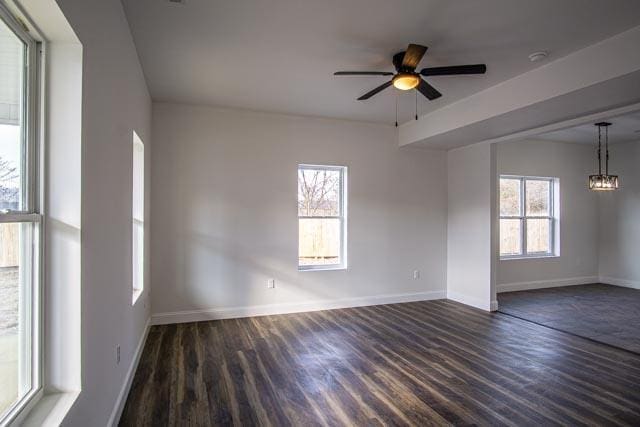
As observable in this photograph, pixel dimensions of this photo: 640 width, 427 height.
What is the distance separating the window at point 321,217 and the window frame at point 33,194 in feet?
12.4

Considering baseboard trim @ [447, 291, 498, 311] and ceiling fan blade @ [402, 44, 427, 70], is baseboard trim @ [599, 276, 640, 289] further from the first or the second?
ceiling fan blade @ [402, 44, 427, 70]

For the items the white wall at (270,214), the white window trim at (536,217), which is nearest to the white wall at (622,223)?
the white window trim at (536,217)

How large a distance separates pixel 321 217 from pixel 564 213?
4.94m

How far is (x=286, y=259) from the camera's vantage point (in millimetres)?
4992

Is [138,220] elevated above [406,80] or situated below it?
below

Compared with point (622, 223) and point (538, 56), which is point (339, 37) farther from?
point (622, 223)

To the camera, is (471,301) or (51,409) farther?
(471,301)

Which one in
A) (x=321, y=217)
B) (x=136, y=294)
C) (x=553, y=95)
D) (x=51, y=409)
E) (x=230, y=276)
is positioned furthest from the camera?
(x=321, y=217)

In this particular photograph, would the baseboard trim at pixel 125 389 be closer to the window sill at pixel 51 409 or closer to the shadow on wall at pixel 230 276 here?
the window sill at pixel 51 409

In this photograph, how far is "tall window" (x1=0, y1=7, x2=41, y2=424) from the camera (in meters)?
1.23

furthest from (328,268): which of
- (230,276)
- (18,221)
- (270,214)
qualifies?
(18,221)

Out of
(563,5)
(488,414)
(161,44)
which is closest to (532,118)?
(563,5)

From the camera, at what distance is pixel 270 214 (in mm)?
4934

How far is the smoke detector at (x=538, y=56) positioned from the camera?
3.07 m
